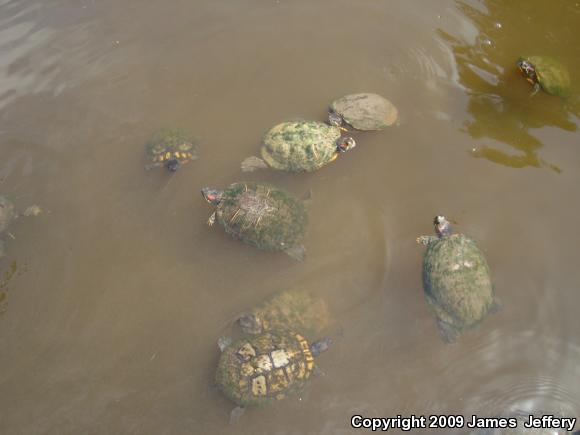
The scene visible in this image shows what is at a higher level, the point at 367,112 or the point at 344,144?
the point at 367,112

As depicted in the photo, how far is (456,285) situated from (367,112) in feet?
9.32

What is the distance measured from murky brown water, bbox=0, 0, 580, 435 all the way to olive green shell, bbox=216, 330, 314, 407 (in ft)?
1.24

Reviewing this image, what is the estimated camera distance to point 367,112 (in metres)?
5.80

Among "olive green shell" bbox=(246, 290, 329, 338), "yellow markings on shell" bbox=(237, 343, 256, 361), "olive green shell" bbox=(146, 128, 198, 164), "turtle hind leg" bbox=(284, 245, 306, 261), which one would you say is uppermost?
"olive green shell" bbox=(146, 128, 198, 164)

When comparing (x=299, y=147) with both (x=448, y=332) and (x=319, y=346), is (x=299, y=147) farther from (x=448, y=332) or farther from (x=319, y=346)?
(x=448, y=332)

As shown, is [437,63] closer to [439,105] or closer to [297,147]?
[439,105]

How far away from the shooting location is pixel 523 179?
221 inches

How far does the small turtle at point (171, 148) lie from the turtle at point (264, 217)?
110 centimetres

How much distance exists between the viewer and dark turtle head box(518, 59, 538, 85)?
600 cm

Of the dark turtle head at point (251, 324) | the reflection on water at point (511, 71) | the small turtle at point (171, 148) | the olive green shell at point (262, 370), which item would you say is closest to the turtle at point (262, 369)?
the olive green shell at point (262, 370)

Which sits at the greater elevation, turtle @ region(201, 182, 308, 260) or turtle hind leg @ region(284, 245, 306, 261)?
turtle @ region(201, 182, 308, 260)

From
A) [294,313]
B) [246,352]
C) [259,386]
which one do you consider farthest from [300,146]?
[259,386]

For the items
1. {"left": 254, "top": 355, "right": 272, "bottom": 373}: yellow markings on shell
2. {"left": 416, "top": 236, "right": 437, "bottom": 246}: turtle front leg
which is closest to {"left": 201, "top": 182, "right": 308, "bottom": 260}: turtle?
{"left": 254, "top": 355, "right": 272, "bottom": 373}: yellow markings on shell

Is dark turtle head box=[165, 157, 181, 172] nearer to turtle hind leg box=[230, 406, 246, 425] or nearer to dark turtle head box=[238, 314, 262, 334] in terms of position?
dark turtle head box=[238, 314, 262, 334]
